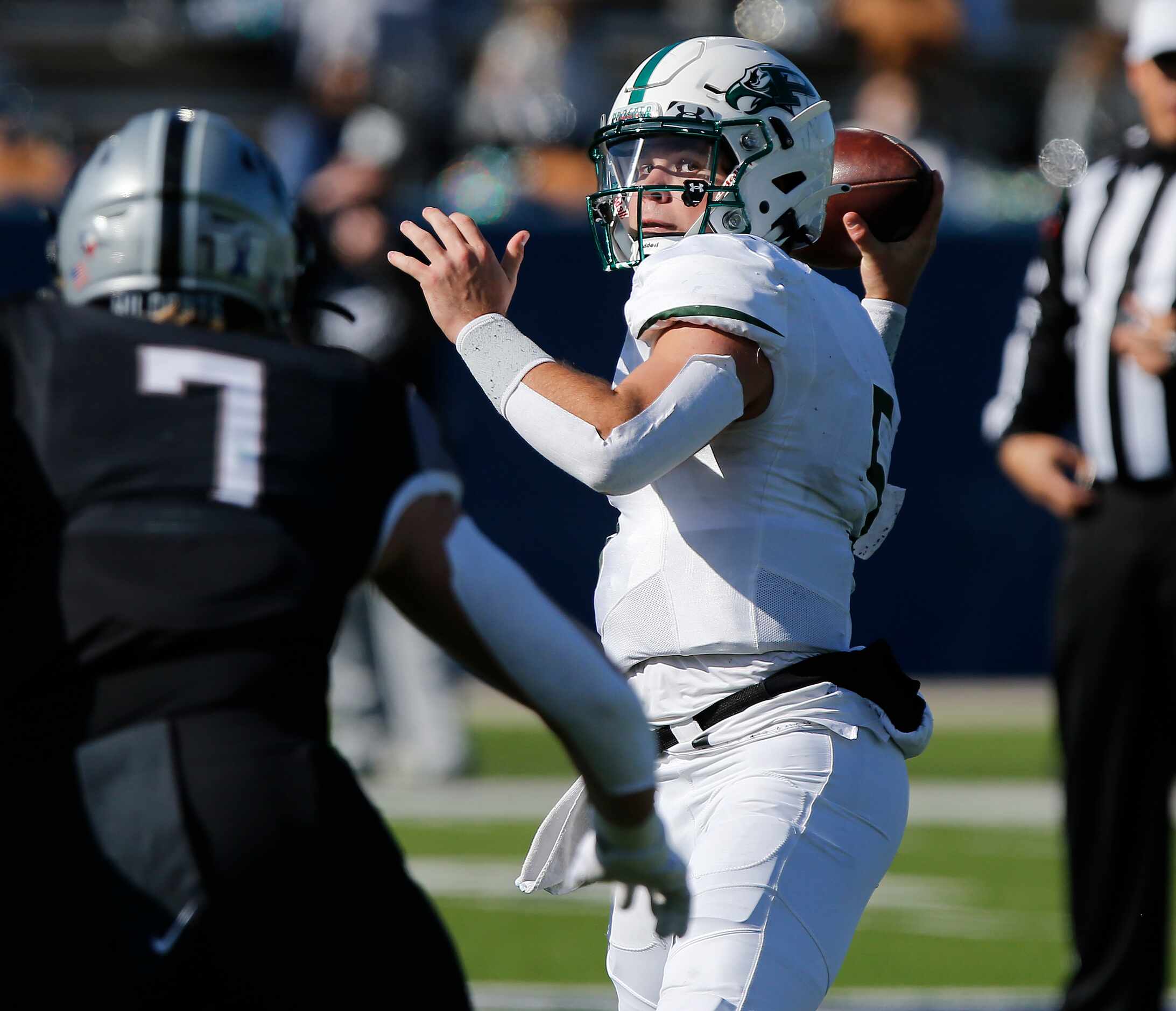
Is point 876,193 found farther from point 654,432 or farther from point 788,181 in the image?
point 654,432

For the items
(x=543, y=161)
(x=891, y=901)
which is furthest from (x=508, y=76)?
(x=891, y=901)

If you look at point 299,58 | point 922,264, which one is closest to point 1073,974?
point 922,264

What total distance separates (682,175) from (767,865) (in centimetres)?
100

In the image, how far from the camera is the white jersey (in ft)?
8.54

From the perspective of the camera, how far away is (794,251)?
3.07 meters

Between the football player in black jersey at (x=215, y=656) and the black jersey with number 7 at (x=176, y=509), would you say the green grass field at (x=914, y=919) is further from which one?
the black jersey with number 7 at (x=176, y=509)

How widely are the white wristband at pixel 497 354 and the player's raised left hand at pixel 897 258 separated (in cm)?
66

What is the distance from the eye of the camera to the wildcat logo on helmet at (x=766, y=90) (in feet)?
9.36

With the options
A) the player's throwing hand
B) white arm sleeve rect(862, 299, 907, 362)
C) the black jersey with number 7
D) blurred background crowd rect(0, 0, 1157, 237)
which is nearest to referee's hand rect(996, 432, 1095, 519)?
white arm sleeve rect(862, 299, 907, 362)

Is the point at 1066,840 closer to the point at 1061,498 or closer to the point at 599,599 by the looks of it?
the point at 1061,498

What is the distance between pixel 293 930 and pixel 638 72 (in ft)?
4.94

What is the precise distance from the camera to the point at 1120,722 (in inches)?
174

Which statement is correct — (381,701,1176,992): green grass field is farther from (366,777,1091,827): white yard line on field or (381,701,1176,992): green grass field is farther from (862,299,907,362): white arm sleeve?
(862,299,907,362): white arm sleeve

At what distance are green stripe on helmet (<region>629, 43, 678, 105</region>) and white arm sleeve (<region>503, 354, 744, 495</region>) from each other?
1.81 feet
